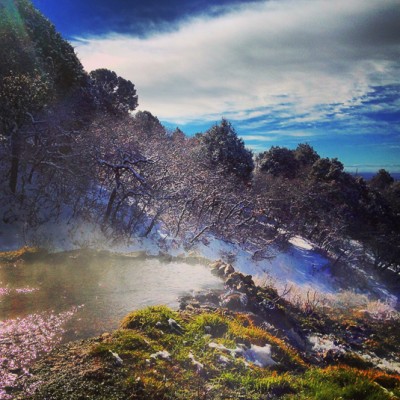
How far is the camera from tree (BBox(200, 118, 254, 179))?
32094mm

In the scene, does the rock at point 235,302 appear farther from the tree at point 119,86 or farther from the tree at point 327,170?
the tree at point 119,86

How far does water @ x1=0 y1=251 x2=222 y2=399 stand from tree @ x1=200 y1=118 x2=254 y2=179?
17827 millimetres

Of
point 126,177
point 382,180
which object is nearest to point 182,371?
point 126,177

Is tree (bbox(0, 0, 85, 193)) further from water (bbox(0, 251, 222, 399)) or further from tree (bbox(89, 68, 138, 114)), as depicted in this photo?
tree (bbox(89, 68, 138, 114))

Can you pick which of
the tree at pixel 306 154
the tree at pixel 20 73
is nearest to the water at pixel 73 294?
the tree at pixel 20 73

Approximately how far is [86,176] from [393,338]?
18.6 metres

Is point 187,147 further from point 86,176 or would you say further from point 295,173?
point 86,176

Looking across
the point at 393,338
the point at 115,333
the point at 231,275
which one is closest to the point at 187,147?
the point at 231,275

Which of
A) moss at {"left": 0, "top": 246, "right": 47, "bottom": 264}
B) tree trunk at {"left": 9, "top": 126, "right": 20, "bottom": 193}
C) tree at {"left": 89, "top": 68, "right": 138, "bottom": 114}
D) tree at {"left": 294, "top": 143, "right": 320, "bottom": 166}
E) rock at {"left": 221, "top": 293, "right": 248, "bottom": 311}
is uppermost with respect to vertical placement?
tree at {"left": 89, "top": 68, "right": 138, "bottom": 114}

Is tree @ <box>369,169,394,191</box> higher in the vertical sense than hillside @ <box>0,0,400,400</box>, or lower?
higher

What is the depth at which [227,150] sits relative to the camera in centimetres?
3225

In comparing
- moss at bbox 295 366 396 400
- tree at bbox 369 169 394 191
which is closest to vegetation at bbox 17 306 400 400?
moss at bbox 295 366 396 400

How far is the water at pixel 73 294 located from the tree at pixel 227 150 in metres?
17.8

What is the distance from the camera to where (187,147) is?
3575 cm
